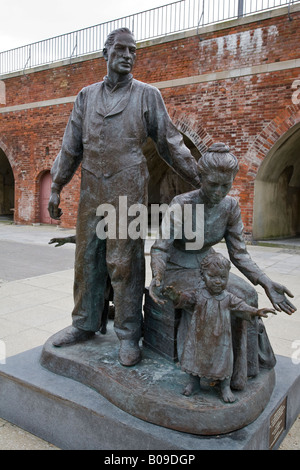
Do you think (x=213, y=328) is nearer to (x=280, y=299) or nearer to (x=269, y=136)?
(x=280, y=299)

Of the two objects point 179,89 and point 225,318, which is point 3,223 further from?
point 225,318

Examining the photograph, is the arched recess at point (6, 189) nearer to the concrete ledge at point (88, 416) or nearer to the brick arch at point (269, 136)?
the brick arch at point (269, 136)

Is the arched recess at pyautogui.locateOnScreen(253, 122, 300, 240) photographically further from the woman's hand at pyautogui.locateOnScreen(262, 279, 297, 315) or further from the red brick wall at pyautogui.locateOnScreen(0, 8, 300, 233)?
the woman's hand at pyautogui.locateOnScreen(262, 279, 297, 315)

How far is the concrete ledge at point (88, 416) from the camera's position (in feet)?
6.41

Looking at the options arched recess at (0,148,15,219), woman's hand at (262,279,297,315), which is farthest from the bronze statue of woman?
arched recess at (0,148,15,219)

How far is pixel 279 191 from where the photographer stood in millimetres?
11688

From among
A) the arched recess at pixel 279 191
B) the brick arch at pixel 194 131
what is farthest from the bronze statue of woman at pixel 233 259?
the brick arch at pixel 194 131

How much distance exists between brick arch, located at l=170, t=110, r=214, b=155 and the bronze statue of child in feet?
29.8

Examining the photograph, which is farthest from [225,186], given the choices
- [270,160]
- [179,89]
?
[179,89]

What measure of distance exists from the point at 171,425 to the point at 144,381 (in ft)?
1.01

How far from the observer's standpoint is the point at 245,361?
218cm

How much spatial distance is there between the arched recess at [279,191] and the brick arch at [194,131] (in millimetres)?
1598

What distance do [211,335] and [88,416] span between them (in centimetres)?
76

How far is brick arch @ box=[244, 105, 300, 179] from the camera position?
31.3ft
